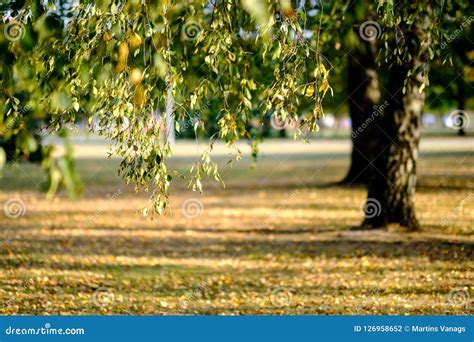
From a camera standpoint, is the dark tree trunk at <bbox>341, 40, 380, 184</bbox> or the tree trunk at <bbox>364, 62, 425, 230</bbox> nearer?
the tree trunk at <bbox>364, 62, 425, 230</bbox>

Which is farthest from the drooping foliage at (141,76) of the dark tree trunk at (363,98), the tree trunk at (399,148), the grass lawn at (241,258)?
the dark tree trunk at (363,98)

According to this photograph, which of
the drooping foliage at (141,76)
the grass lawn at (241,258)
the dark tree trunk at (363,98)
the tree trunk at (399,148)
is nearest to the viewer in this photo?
the drooping foliage at (141,76)

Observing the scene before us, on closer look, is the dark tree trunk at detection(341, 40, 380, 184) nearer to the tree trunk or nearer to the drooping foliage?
the tree trunk

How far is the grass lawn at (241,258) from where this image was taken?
313 inches

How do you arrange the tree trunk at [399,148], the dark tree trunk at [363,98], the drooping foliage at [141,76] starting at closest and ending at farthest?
the drooping foliage at [141,76], the tree trunk at [399,148], the dark tree trunk at [363,98]

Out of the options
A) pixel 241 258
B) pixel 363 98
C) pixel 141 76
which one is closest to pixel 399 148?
pixel 241 258

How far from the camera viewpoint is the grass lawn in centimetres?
795

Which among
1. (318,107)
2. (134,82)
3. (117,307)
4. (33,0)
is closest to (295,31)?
(318,107)

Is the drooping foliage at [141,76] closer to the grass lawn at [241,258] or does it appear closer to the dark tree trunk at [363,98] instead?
the grass lawn at [241,258]

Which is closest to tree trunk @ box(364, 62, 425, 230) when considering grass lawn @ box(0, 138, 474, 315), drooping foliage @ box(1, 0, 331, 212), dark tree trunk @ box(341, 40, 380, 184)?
grass lawn @ box(0, 138, 474, 315)

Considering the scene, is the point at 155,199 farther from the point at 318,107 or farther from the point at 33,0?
the point at 33,0

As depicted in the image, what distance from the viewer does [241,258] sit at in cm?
1091

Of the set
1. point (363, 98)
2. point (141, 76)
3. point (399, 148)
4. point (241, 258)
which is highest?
point (141, 76)

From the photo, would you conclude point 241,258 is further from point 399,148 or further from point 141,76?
point 141,76
